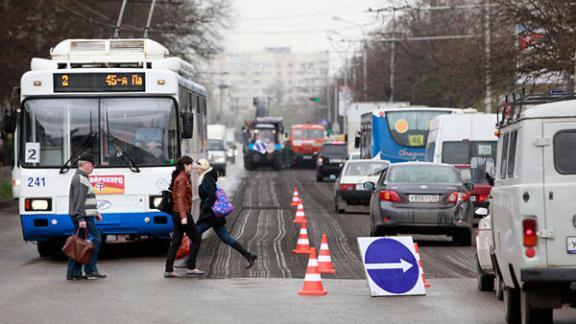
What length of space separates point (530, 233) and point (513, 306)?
1552mm

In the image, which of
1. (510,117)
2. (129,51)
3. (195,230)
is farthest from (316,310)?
(129,51)

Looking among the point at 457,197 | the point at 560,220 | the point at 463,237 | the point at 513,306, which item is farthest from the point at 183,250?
the point at 560,220

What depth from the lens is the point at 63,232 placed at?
64.5ft

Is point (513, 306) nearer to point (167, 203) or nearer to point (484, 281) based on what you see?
point (484, 281)

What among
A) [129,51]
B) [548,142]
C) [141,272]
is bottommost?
[141,272]

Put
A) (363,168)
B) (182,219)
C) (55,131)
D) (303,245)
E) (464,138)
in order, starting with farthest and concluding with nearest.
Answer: (363,168) → (464,138) → (303,245) → (55,131) → (182,219)

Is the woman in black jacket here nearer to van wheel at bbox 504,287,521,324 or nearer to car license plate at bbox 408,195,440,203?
car license plate at bbox 408,195,440,203

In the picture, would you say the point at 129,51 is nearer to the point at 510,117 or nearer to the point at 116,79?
the point at 116,79

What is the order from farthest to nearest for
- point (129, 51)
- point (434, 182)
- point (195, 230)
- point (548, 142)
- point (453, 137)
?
point (453, 137) < point (434, 182) < point (129, 51) < point (195, 230) < point (548, 142)

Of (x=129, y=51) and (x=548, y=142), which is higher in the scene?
(x=129, y=51)

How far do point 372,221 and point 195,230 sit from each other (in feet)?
20.9

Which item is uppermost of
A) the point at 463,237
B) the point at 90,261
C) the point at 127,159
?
the point at 127,159

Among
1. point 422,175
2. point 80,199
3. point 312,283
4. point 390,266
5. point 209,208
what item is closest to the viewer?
point 390,266

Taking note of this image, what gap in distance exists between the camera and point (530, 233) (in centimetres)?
1055
